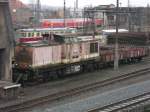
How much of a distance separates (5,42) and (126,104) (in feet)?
32.7

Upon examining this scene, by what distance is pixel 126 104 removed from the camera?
744 inches

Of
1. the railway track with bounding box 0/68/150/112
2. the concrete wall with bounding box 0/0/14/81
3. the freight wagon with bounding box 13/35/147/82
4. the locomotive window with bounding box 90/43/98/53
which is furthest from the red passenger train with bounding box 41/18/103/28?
the concrete wall with bounding box 0/0/14/81

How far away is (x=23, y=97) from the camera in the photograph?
22656 mm

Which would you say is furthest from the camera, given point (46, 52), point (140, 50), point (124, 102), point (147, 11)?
point (147, 11)

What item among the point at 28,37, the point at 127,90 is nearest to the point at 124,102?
the point at 127,90

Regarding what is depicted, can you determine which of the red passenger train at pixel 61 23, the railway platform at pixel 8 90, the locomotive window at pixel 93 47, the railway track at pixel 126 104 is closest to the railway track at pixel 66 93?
the railway platform at pixel 8 90

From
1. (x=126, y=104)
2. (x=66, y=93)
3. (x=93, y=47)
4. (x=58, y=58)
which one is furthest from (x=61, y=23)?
(x=126, y=104)

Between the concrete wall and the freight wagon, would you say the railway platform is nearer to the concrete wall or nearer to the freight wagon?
the concrete wall

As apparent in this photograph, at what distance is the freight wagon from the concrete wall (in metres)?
1.39

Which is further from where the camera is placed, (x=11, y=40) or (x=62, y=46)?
(x=62, y=46)

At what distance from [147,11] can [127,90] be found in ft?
210

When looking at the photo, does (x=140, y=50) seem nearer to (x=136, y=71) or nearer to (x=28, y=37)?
(x=136, y=71)

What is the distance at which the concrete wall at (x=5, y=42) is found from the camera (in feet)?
82.6

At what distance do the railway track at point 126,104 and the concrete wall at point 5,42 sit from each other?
906 centimetres
